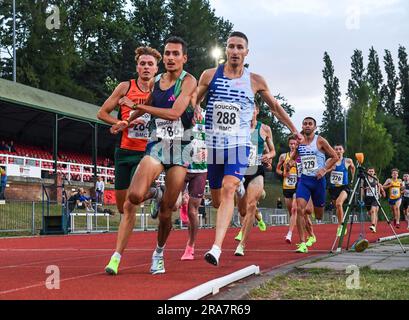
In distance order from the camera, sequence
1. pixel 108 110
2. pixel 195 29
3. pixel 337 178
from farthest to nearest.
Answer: pixel 195 29 < pixel 337 178 < pixel 108 110

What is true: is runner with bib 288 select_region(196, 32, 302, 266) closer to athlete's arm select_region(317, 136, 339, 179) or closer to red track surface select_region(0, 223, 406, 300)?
red track surface select_region(0, 223, 406, 300)

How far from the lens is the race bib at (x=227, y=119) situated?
7.50 meters

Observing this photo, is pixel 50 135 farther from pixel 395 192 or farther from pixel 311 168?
pixel 311 168

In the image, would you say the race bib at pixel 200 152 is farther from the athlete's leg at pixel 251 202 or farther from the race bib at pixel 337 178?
the race bib at pixel 337 178

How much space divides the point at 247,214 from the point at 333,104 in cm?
9764

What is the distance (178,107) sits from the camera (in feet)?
22.3

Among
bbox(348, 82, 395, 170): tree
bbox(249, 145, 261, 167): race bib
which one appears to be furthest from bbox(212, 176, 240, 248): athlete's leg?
bbox(348, 82, 395, 170): tree

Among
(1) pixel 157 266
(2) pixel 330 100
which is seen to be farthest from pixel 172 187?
(2) pixel 330 100

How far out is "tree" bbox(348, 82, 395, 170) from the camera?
73938mm

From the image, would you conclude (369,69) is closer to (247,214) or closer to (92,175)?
(92,175)

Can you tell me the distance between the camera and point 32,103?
32.6m

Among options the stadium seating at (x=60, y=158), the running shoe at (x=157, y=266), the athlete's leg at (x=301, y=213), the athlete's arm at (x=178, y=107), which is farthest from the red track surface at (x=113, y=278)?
the stadium seating at (x=60, y=158)

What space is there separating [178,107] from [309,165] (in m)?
5.03
